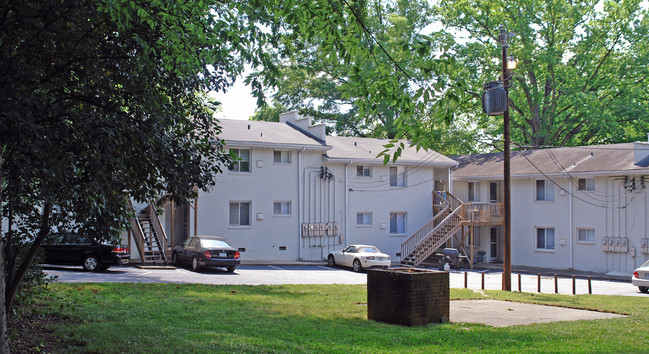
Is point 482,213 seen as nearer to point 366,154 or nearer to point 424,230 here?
point 424,230

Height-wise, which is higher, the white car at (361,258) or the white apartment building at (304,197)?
the white apartment building at (304,197)

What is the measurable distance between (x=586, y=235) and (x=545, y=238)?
→ 105 inches

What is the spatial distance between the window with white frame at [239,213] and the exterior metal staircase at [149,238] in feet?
14.2

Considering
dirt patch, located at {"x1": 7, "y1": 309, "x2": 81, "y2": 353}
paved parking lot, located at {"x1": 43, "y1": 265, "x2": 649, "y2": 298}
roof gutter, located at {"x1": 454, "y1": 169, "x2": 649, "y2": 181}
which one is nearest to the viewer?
dirt patch, located at {"x1": 7, "y1": 309, "x2": 81, "y2": 353}

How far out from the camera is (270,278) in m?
23.4

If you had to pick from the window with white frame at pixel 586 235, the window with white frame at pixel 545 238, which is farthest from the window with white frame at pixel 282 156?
the window with white frame at pixel 586 235

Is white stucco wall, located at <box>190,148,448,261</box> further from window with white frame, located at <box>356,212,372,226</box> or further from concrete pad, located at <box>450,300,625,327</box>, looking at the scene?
concrete pad, located at <box>450,300,625,327</box>

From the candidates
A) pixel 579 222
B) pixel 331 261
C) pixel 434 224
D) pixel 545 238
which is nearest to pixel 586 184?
→ pixel 579 222

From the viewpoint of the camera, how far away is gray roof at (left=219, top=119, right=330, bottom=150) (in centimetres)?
3150

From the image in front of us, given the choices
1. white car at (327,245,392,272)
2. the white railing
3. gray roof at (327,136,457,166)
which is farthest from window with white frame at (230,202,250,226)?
the white railing

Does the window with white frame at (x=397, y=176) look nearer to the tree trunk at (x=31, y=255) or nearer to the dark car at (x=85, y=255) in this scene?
the dark car at (x=85, y=255)

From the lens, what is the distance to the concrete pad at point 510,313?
1277cm

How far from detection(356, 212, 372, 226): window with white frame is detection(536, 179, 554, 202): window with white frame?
989 cm

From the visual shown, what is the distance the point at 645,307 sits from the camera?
15922 mm
